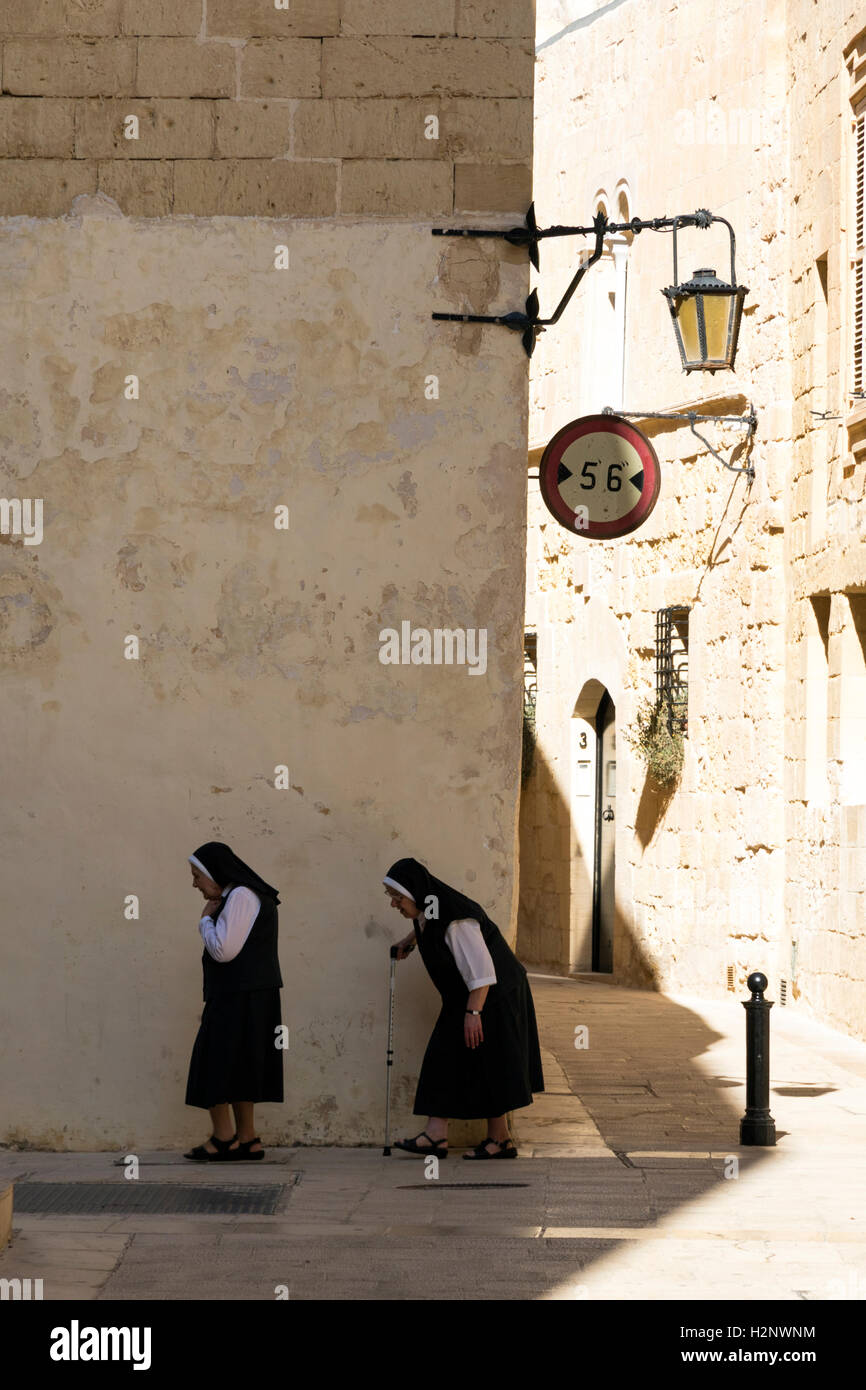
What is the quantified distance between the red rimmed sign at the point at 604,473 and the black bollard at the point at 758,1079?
248cm

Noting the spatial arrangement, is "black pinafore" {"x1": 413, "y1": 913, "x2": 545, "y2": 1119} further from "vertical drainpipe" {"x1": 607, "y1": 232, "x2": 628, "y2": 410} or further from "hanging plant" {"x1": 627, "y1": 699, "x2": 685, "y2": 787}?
"vertical drainpipe" {"x1": 607, "y1": 232, "x2": 628, "y2": 410}

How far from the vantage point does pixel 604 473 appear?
931 cm

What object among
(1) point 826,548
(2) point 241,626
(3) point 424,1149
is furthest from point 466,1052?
(1) point 826,548

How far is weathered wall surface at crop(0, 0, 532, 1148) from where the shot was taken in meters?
8.63

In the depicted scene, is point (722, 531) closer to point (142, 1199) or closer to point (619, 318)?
point (619, 318)

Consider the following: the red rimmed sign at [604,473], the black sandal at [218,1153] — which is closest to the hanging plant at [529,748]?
the red rimmed sign at [604,473]

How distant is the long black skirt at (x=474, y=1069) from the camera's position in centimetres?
825

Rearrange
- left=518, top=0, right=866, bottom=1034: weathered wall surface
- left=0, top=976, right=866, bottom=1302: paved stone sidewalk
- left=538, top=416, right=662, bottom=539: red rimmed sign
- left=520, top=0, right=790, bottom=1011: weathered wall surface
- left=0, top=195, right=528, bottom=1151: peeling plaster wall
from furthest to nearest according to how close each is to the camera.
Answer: left=520, top=0, right=790, bottom=1011: weathered wall surface, left=518, top=0, right=866, bottom=1034: weathered wall surface, left=538, top=416, right=662, bottom=539: red rimmed sign, left=0, top=195, right=528, bottom=1151: peeling plaster wall, left=0, top=976, right=866, bottom=1302: paved stone sidewalk

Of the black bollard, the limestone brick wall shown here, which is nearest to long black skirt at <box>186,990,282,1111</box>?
the black bollard

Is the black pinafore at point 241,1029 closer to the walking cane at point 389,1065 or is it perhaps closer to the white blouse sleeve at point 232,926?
the white blouse sleeve at point 232,926

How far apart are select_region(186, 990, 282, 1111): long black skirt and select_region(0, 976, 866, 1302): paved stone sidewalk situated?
339mm

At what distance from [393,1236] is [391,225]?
4.89 metres

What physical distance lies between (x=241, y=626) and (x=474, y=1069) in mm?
2419
